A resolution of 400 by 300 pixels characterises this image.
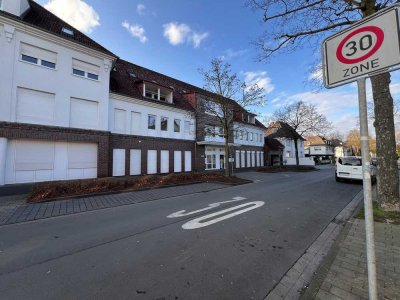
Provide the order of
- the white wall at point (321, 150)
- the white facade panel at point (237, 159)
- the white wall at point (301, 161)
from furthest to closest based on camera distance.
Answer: the white wall at point (321, 150)
the white wall at point (301, 161)
the white facade panel at point (237, 159)

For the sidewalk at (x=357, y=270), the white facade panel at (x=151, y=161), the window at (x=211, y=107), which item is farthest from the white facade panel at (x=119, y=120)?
the sidewalk at (x=357, y=270)

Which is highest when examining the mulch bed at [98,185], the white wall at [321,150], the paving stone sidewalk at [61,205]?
the white wall at [321,150]

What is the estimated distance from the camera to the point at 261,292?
9.84 ft

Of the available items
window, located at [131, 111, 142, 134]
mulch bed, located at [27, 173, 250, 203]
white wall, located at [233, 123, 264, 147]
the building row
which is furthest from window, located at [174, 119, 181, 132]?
white wall, located at [233, 123, 264, 147]

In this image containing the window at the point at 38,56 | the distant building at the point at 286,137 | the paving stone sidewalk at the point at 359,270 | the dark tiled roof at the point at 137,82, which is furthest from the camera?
the distant building at the point at 286,137

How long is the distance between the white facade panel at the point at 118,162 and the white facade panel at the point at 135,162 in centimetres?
73

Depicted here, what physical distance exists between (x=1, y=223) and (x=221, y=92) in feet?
51.1

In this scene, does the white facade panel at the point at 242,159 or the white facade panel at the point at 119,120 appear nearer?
the white facade panel at the point at 119,120

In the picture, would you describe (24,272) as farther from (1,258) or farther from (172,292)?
(172,292)

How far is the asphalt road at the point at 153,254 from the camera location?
308 cm

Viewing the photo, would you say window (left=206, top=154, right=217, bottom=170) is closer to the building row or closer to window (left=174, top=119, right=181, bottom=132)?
the building row

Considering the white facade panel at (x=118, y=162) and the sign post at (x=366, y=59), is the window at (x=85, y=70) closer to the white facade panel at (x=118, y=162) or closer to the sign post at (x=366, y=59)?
the white facade panel at (x=118, y=162)

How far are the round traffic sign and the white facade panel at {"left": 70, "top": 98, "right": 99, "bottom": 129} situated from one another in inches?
619

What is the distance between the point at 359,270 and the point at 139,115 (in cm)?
1838
